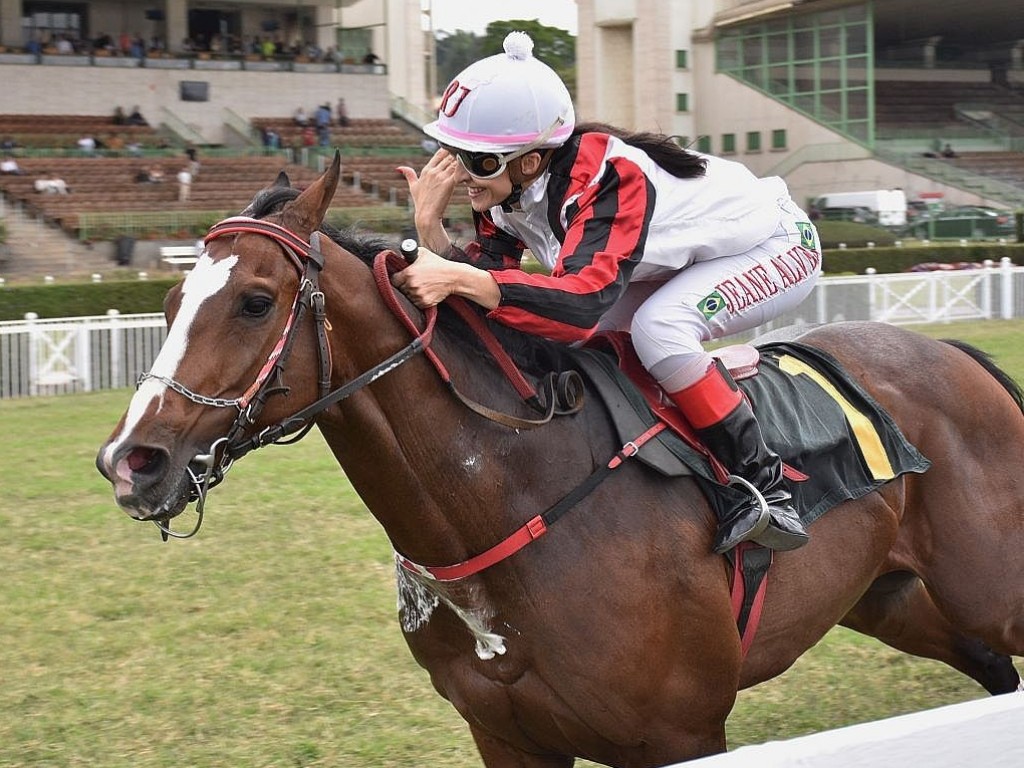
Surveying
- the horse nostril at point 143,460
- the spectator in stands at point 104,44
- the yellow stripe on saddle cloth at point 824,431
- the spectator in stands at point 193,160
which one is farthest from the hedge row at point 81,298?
the spectator in stands at point 104,44

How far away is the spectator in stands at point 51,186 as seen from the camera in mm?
27734

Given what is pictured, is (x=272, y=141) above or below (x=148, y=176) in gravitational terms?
above

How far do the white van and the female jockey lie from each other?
31097 mm

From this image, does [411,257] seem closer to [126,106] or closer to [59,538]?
[59,538]

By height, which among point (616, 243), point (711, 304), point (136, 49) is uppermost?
point (136, 49)

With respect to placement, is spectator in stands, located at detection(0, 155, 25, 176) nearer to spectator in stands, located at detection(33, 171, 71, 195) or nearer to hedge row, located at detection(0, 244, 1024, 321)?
spectator in stands, located at detection(33, 171, 71, 195)

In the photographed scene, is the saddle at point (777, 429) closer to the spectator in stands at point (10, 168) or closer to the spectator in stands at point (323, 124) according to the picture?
the spectator in stands at point (10, 168)

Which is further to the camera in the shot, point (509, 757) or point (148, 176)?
point (148, 176)

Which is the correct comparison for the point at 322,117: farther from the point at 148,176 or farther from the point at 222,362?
the point at 222,362

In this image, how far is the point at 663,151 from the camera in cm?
345

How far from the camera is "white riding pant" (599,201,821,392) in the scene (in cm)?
330

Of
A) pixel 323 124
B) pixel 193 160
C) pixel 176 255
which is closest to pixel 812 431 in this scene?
pixel 176 255

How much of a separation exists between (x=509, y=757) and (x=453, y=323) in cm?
118

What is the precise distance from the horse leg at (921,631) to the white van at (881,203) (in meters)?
30.1
